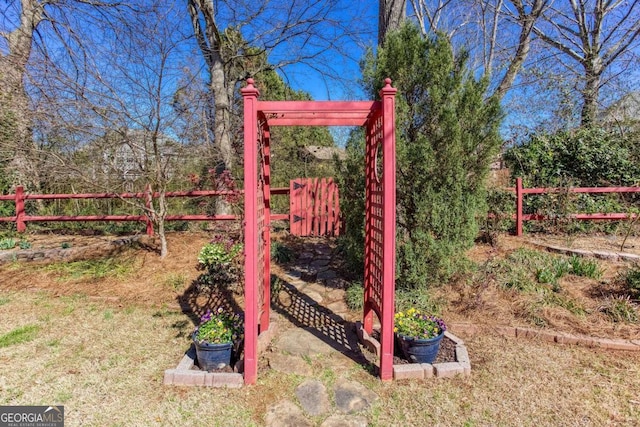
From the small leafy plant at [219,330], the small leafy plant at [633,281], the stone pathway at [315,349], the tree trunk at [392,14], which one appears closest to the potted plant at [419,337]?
the stone pathway at [315,349]

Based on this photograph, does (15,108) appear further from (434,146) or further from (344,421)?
(344,421)

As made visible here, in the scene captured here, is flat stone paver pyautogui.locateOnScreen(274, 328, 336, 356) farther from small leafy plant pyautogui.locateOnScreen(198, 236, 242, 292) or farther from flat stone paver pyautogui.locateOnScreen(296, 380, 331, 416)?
small leafy plant pyautogui.locateOnScreen(198, 236, 242, 292)

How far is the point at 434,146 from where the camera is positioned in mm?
3273

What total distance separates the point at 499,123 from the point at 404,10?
1921 mm

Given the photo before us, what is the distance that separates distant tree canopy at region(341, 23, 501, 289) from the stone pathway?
0.89m

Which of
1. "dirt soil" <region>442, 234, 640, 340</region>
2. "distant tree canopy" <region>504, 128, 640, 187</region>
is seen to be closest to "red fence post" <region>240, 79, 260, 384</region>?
"dirt soil" <region>442, 234, 640, 340</region>

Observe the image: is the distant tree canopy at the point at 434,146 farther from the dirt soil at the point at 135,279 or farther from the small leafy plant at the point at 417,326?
the dirt soil at the point at 135,279

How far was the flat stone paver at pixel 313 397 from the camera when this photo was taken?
6.48ft

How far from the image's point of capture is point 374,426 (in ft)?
6.03

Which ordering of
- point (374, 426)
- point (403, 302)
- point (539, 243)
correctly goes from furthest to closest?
point (539, 243) → point (403, 302) → point (374, 426)

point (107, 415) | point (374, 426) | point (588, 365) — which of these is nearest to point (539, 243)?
point (588, 365)

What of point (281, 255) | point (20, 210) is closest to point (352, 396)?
point (281, 255)

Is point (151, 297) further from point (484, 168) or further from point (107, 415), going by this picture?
point (484, 168)

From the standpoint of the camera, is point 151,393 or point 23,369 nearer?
point 151,393
